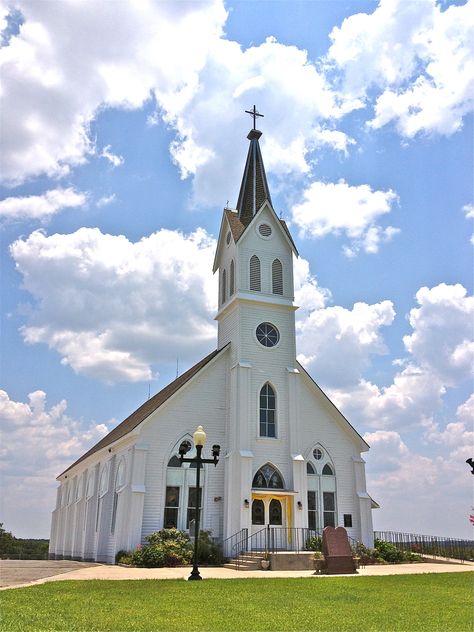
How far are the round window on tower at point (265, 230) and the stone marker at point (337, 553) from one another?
1769 cm

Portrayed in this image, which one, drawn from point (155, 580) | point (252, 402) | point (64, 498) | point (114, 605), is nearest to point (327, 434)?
point (252, 402)

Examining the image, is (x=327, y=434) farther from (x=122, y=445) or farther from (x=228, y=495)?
(x=122, y=445)

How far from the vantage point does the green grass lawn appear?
9898 mm

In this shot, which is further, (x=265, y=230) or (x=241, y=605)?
(x=265, y=230)

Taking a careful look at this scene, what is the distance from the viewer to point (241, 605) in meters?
12.2

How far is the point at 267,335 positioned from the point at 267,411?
4.11 m

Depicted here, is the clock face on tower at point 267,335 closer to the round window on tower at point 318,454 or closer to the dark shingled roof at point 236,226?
the dark shingled roof at point 236,226

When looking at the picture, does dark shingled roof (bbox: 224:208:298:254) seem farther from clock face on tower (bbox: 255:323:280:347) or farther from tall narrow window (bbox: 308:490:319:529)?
tall narrow window (bbox: 308:490:319:529)

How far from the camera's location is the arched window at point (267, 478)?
29531mm

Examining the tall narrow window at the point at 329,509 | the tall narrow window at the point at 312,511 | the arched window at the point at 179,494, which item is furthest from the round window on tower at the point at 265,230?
the tall narrow window at the point at 329,509

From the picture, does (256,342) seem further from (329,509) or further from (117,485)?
(117,485)

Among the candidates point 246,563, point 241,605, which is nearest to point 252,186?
point 246,563

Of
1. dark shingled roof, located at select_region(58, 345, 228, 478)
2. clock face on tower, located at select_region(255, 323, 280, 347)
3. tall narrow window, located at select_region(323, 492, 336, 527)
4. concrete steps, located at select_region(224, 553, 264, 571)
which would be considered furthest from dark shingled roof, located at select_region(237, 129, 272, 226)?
concrete steps, located at select_region(224, 553, 264, 571)

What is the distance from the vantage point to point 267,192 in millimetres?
36750
